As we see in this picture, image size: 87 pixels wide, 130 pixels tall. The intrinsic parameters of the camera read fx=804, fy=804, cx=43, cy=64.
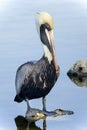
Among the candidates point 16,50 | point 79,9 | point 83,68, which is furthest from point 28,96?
point 79,9

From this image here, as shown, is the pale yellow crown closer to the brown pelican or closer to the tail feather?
the brown pelican

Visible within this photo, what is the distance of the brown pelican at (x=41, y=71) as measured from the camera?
8.96 m

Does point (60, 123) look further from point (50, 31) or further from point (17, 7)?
point (17, 7)

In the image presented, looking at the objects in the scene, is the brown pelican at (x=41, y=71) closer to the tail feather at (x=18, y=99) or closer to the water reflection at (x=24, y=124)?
the tail feather at (x=18, y=99)

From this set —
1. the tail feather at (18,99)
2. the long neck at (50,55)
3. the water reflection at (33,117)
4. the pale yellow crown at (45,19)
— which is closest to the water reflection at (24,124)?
the water reflection at (33,117)

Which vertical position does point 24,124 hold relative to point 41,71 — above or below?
below

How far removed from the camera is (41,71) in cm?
898

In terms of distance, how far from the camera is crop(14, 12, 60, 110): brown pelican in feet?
29.4


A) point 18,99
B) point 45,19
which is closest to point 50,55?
point 45,19

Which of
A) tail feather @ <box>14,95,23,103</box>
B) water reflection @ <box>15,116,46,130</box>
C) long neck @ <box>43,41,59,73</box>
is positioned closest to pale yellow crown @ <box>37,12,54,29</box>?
long neck @ <box>43,41,59,73</box>

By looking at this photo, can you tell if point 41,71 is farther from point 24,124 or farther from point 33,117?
point 24,124

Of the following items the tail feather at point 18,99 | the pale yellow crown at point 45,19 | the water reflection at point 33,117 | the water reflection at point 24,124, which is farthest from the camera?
the tail feather at point 18,99

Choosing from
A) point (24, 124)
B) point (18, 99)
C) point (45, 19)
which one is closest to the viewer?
point (24, 124)

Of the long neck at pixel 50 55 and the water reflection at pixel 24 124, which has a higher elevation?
the long neck at pixel 50 55
